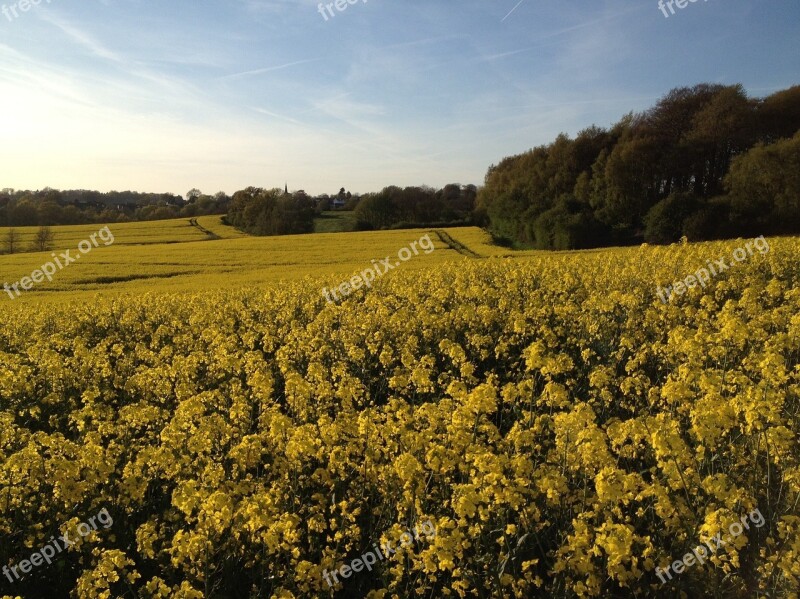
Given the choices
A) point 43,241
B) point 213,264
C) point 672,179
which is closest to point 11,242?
point 43,241

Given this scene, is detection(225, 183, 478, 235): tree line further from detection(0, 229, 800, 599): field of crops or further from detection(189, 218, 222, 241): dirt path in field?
detection(0, 229, 800, 599): field of crops

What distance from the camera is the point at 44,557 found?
412cm

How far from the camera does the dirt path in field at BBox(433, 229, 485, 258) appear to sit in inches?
1277

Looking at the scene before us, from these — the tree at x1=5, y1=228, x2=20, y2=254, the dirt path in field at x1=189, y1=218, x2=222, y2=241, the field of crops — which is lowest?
the field of crops

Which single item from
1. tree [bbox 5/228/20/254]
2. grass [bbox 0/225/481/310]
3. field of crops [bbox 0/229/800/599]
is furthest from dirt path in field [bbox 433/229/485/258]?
tree [bbox 5/228/20/254]

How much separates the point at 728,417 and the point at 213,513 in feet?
12.2

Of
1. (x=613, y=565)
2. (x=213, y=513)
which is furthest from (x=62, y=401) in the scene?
(x=613, y=565)

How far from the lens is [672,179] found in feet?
130

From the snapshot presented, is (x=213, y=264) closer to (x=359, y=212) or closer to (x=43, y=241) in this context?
(x=43, y=241)

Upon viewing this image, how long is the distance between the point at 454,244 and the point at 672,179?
1625cm

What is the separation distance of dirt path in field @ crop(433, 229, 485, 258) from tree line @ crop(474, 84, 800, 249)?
5708 mm

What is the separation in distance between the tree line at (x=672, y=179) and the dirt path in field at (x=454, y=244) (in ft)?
18.7

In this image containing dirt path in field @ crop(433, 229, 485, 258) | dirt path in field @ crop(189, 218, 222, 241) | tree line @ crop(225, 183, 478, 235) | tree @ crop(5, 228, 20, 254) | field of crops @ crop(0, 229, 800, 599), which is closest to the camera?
field of crops @ crop(0, 229, 800, 599)

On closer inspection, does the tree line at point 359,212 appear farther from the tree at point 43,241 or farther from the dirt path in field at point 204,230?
the tree at point 43,241
